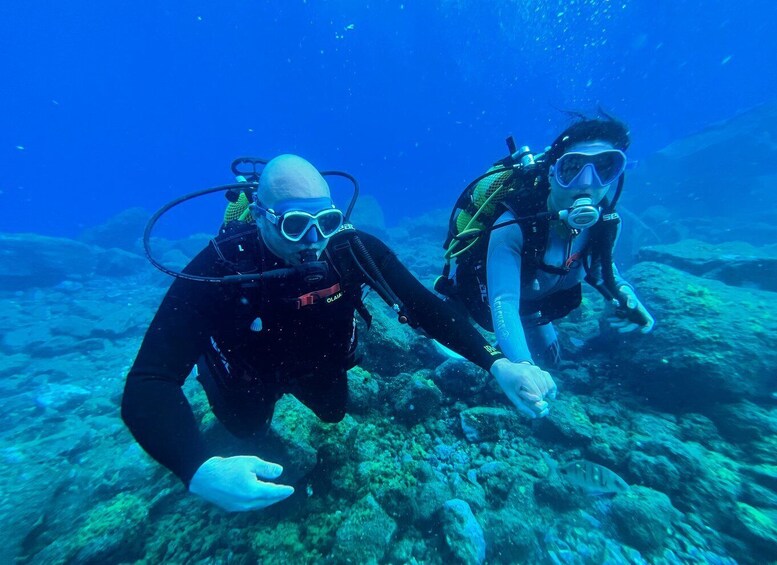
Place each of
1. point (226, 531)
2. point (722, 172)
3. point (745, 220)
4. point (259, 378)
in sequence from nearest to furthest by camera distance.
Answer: point (259, 378) < point (226, 531) < point (745, 220) < point (722, 172)

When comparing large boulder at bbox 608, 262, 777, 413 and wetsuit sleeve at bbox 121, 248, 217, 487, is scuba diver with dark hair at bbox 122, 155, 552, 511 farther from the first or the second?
large boulder at bbox 608, 262, 777, 413

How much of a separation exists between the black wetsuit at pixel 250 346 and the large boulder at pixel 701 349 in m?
3.53

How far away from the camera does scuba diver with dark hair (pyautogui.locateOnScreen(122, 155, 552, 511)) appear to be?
5.57 feet

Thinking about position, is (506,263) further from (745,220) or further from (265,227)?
(745,220)

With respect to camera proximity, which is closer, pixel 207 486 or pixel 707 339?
pixel 207 486

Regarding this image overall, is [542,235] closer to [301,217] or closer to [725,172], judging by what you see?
[301,217]

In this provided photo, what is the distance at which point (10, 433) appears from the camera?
6.74 metres

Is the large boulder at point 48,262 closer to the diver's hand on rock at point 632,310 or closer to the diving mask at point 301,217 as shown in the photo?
the diving mask at point 301,217

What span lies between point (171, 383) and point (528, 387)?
2117mm

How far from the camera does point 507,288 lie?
2.84 meters

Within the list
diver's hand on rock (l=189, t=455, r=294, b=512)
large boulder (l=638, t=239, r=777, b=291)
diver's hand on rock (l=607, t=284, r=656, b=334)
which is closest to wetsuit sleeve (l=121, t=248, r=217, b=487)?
diver's hand on rock (l=189, t=455, r=294, b=512)

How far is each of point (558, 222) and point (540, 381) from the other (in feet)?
6.17

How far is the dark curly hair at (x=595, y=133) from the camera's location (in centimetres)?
316

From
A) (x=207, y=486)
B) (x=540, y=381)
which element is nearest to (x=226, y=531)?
(x=207, y=486)
